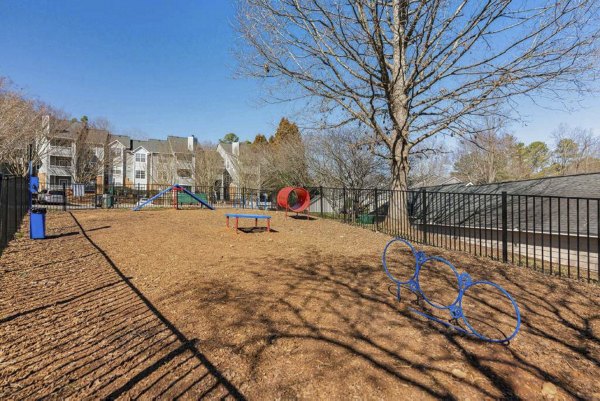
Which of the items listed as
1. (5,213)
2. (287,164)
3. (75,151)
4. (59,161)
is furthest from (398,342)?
(59,161)

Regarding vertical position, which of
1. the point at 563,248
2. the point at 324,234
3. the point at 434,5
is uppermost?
the point at 434,5

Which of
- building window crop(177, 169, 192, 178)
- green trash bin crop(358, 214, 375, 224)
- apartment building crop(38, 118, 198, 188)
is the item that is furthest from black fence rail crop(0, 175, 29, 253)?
building window crop(177, 169, 192, 178)

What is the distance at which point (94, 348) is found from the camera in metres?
2.92

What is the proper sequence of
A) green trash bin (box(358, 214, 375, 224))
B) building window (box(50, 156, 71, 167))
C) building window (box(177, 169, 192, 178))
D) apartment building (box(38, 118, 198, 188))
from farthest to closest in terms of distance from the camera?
building window (box(50, 156, 71, 167)) → building window (box(177, 169, 192, 178)) → apartment building (box(38, 118, 198, 188)) → green trash bin (box(358, 214, 375, 224))

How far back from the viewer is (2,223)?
21.4ft

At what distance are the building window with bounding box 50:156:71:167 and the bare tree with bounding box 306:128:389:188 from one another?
3557 centimetres

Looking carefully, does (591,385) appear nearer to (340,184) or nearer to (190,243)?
(190,243)

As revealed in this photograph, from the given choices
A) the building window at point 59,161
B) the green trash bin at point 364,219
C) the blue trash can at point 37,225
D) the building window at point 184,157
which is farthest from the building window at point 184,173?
the blue trash can at point 37,225

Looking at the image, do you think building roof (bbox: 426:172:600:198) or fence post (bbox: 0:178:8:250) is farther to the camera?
building roof (bbox: 426:172:600:198)

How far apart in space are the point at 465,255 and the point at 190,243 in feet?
22.5

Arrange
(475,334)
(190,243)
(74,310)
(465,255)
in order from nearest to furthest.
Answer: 1. (475,334)
2. (74,310)
3. (465,255)
4. (190,243)

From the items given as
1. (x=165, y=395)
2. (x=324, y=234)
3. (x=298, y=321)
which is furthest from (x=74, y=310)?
(x=324, y=234)

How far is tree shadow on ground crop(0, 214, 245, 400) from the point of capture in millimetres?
2367

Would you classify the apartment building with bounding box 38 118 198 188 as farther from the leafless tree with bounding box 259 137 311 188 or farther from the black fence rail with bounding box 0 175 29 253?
the black fence rail with bounding box 0 175 29 253
